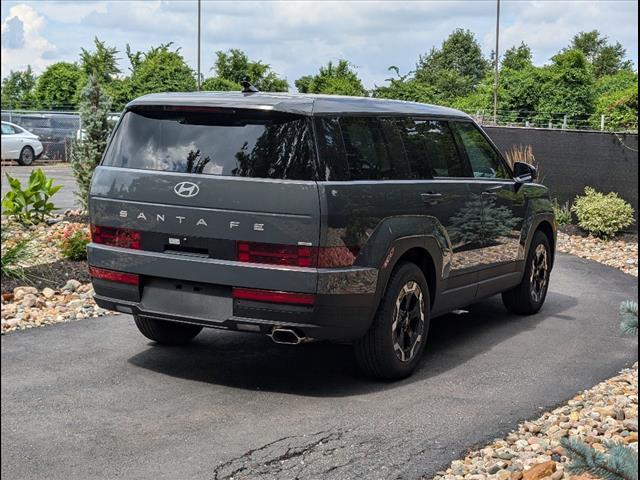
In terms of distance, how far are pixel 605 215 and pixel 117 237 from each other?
1094cm

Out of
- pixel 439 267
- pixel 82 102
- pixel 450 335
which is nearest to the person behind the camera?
pixel 439 267

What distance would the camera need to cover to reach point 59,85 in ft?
141

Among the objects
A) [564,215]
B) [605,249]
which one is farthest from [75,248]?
[564,215]

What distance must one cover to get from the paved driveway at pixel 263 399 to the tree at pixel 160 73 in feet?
85.6

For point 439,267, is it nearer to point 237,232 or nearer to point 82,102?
point 237,232

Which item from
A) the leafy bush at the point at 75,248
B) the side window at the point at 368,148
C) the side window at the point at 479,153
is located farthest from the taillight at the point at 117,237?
the leafy bush at the point at 75,248

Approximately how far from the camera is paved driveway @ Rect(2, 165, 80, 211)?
59.1 feet

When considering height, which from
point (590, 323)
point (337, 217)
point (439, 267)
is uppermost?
point (337, 217)

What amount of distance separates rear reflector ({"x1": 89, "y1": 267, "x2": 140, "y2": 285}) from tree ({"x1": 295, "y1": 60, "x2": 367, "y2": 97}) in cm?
2444

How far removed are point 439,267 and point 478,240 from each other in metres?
0.83

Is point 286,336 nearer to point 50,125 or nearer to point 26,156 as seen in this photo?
point 26,156

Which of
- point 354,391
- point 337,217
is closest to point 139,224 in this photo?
point 337,217

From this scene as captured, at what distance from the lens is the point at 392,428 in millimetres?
5648

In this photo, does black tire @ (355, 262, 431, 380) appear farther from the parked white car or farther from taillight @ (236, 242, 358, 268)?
the parked white car
